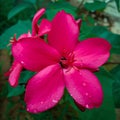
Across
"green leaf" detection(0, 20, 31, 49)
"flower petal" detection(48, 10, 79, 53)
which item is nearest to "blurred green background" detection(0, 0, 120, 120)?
"green leaf" detection(0, 20, 31, 49)

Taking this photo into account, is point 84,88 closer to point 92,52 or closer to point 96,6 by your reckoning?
point 92,52

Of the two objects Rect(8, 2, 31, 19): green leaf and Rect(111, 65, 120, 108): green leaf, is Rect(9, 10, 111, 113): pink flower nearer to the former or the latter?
Rect(111, 65, 120, 108): green leaf

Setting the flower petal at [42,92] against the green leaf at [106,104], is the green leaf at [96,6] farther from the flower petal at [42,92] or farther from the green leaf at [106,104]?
the flower petal at [42,92]

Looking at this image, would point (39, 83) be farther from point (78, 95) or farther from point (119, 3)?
point (119, 3)

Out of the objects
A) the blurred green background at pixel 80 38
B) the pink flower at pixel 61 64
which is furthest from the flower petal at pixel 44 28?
the blurred green background at pixel 80 38

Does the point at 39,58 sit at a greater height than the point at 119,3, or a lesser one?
greater

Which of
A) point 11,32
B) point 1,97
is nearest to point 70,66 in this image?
point 11,32

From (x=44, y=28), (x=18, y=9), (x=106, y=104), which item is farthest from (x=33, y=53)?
(x=18, y=9)
